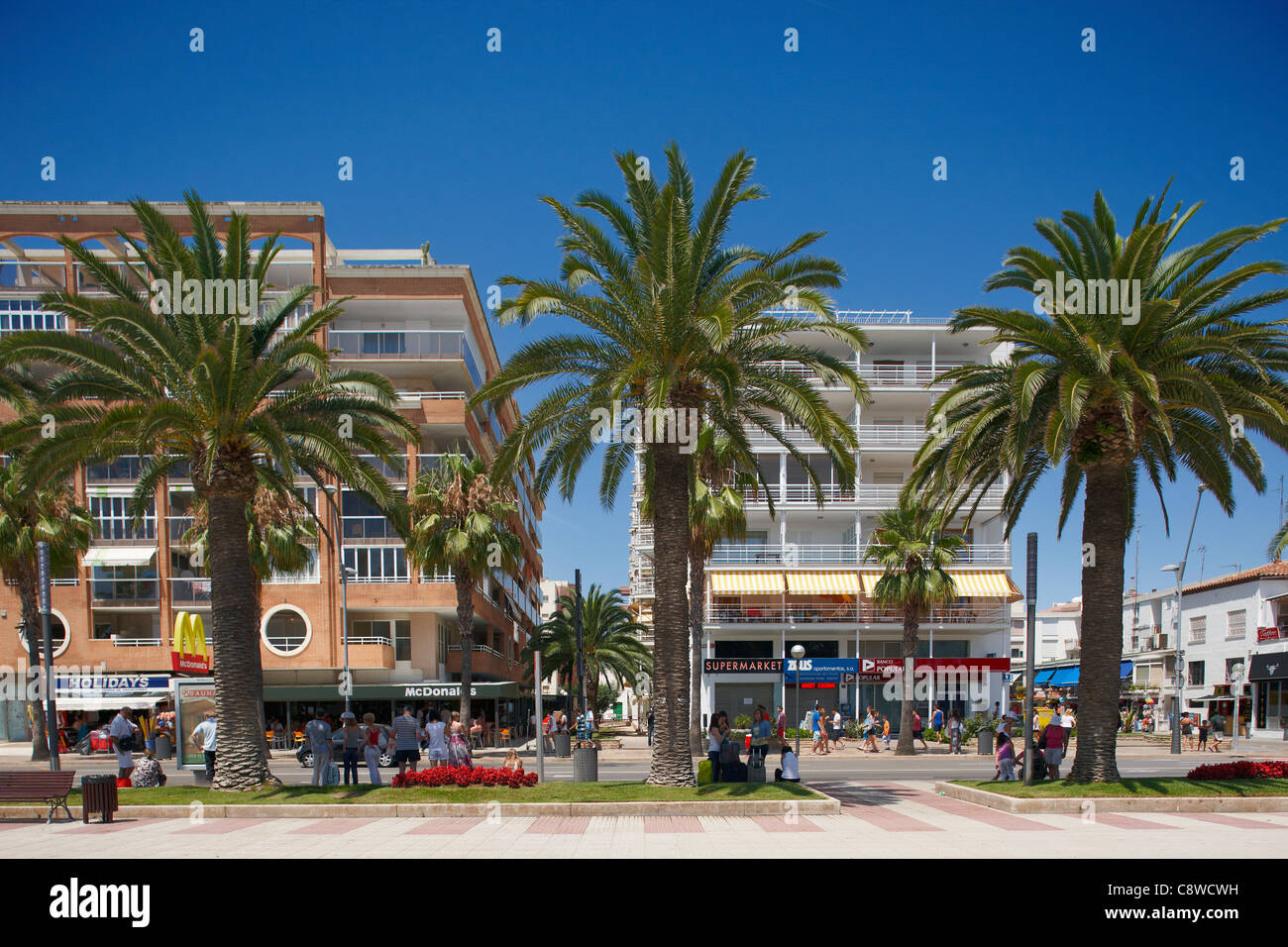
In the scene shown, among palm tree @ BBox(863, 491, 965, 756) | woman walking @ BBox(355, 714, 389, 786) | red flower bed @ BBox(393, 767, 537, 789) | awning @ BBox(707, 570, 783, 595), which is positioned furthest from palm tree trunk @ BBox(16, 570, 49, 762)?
palm tree @ BBox(863, 491, 965, 756)

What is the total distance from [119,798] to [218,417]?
678 cm

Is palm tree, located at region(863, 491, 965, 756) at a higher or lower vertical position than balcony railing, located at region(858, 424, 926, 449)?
lower

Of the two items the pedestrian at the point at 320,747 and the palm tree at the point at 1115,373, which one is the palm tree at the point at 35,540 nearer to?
the pedestrian at the point at 320,747

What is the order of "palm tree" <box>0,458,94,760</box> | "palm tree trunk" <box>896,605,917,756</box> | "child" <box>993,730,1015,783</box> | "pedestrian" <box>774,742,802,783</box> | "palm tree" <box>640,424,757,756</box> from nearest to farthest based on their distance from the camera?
"pedestrian" <box>774,742,802,783</box>
"child" <box>993,730,1015,783</box>
"palm tree" <box>640,424,757,756</box>
"palm tree" <box>0,458,94,760</box>
"palm tree trunk" <box>896,605,917,756</box>

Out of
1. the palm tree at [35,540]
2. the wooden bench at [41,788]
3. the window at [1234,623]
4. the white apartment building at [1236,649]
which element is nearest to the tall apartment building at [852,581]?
the white apartment building at [1236,649]

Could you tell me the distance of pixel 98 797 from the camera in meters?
15.2

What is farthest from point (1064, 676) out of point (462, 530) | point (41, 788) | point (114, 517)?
point (41, 788)

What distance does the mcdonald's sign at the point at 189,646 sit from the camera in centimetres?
3356

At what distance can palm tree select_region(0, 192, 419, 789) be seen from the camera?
16828mm

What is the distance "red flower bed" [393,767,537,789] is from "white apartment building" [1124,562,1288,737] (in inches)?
1529

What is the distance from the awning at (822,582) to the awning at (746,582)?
0.65 meters

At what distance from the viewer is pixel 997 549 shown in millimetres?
46875

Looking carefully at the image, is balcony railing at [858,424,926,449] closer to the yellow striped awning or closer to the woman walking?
the yellow striped awning
